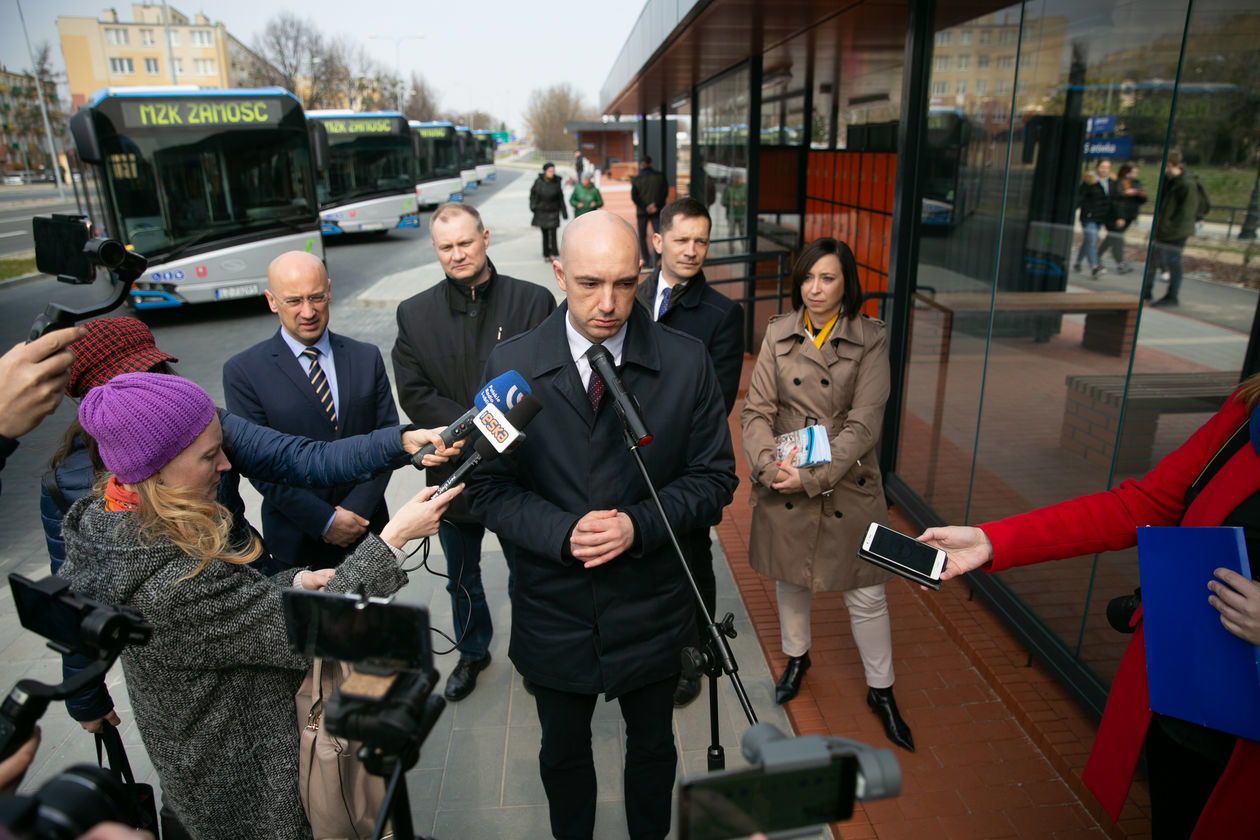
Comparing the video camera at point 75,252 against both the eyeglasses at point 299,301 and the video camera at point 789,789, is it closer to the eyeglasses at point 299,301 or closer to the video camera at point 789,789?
the eyeglasses at point 299,301

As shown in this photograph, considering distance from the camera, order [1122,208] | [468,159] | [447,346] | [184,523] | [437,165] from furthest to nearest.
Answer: [468,159] < [437,165] < [1122,208] < [447,346] < [184,523]

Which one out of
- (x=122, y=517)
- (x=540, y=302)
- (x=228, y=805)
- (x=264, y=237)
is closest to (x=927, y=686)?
(x=540, y=302)

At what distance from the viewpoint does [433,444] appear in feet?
7.36

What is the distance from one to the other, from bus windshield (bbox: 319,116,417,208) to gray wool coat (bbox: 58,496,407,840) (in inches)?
887

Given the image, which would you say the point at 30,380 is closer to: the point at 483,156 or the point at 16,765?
the point at 16,765

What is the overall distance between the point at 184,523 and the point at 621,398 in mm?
1090

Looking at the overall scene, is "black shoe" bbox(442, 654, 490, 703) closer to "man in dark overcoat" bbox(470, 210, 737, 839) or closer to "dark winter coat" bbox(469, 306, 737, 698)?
"man in dark overcoat" bbox(470, 210, 737, 839)

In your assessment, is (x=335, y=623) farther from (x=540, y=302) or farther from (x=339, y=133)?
(x=339, y=133)

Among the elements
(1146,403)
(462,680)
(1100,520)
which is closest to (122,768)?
(462,680)

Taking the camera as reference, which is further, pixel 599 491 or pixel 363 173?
pixel 363 173

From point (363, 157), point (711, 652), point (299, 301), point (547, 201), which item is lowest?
point (711, 652)

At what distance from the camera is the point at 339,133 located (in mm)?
22000

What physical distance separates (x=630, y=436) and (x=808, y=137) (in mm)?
8457

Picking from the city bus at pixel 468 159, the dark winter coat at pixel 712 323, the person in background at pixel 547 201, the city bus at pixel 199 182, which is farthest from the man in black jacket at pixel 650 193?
the city bus at pixel 468 159
